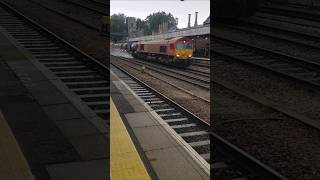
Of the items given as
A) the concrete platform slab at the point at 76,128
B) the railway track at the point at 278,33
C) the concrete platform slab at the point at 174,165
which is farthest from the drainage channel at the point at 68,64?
the railway track at the point at 278,33

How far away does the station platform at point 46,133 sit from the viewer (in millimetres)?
4996

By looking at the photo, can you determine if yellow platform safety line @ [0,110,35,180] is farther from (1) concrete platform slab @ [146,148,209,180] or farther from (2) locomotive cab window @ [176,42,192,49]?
(2) locomotive cab window @ [176,42,192,49]

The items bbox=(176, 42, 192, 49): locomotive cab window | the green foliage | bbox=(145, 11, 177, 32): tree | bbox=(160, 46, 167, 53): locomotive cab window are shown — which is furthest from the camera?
the green foliage

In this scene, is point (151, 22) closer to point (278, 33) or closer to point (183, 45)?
point (183, 45)

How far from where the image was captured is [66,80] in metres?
9.94

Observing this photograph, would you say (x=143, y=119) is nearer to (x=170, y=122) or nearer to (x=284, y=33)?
(x=170, y=122)

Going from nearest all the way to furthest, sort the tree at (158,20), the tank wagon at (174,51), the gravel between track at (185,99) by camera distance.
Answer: the gravel between track at (185,99) < the tank wagon at (174,51) < the tree at (158,20)

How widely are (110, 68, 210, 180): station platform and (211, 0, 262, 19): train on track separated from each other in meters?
13.9

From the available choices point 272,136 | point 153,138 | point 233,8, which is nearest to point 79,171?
point 153,138

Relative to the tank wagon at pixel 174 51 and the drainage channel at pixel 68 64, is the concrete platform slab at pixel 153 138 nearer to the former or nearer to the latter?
the drainage channel at pixel 68 64

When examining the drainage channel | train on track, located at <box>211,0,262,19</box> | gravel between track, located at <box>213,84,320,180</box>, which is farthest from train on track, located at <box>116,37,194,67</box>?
gravel between track, located at <box>213,84,320,180</box>

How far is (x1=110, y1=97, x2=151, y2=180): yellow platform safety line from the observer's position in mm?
5215

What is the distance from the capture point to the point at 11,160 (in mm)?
5059

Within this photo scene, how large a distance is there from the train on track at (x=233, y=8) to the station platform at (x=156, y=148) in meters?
13.9
